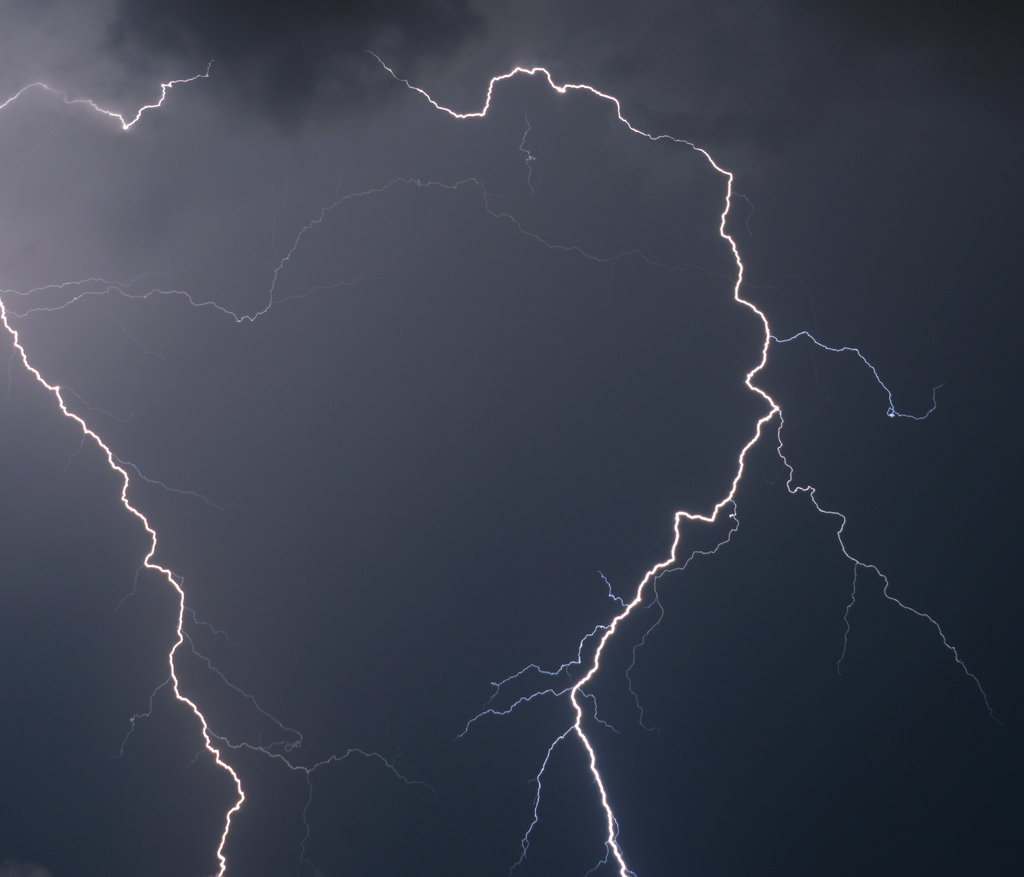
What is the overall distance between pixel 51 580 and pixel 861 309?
3.18m

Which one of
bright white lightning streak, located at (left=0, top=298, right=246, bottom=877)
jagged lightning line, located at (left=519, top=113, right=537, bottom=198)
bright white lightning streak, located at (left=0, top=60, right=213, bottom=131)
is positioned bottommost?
bright white lightning streak, located at (left=0, top=298, right=246, bottom=877)

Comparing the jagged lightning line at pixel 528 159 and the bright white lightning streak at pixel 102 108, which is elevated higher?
the jagged lightning line at pixel 528 159

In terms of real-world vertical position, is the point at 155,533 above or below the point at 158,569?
above

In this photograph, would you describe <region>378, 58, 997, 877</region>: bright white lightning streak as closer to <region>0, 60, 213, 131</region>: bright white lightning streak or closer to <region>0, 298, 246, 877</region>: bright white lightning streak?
<region>0, 298, 246, 877</region>: bright white lightning streak

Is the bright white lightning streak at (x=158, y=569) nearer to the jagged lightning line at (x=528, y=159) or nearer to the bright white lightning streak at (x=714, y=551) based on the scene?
the bright white lightning streak at (x=714, y=551)

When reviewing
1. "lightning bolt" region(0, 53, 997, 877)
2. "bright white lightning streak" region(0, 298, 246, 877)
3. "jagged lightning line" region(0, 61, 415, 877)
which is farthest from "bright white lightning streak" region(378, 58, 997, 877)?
"bright white lightning streak" region(0, 298, 246, 877)

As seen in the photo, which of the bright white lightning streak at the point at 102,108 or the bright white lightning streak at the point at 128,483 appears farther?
the bright white lightning streak at the point at 102,108

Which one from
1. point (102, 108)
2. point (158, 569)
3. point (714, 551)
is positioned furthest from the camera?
point (102, 108)

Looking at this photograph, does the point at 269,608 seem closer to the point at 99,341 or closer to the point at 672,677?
the point at 99,341

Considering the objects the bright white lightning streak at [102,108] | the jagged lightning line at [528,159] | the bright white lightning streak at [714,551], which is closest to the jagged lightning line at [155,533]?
the bright white lightning streak at [102,108]

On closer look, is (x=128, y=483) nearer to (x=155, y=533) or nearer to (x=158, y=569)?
(x=155, y=533)

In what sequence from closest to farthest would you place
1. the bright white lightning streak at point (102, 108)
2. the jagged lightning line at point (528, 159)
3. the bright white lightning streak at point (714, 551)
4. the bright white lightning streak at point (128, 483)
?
the bright white lightning streak at point (714, 551) < the bright white lightning streak at point (128, 483) < the jagged lightning line at point (528, 159) < the bright white lightning streak at point (102, 108)

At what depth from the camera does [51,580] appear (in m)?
2.99

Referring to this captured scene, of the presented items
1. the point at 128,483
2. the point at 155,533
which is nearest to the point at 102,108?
the point at 128,483
